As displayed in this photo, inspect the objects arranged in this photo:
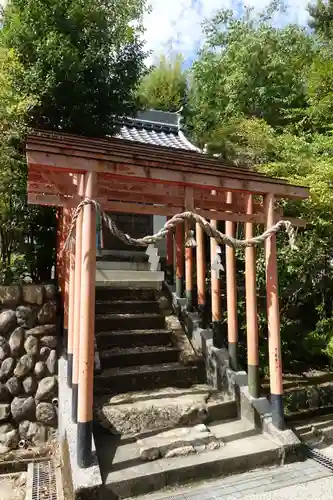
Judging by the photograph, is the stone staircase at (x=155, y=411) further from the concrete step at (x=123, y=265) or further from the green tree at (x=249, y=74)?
the green tree at (x=249, y=74)

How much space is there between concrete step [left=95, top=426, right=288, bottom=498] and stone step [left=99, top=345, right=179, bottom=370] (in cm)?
151

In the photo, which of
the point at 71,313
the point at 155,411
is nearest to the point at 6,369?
the point at 71,313

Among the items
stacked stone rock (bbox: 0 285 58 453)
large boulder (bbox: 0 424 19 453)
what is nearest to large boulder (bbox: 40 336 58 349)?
stacked stone rock (bbox: 0 285 58 453)

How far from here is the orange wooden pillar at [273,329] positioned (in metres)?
5.04

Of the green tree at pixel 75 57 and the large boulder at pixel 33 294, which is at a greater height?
the green tree at pixel 75 57

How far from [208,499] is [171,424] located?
1.16m

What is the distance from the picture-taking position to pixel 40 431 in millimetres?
5605

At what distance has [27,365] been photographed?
575 cm

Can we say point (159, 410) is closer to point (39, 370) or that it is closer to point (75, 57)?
point (39, 370)

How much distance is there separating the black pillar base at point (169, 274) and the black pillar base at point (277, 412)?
4127 millimetres

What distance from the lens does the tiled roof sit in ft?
43.5

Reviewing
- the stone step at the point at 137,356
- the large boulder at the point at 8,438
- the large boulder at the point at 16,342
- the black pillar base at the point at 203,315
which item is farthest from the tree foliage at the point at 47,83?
the black pillar base at the point at 203,315

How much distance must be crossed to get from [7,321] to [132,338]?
2.13 meters

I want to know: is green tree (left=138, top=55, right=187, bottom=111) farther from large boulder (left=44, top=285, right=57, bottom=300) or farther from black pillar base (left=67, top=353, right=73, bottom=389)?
black pillar base (left=67, top=353, right=73, bottom=389)
